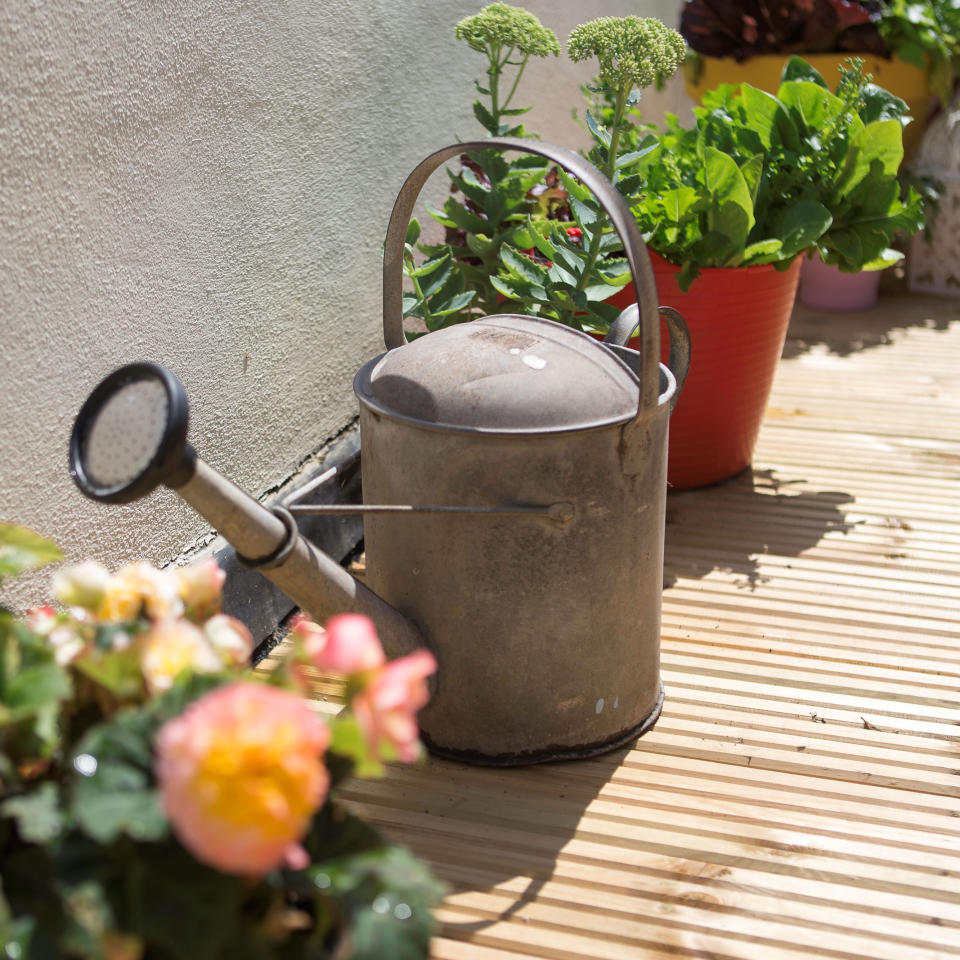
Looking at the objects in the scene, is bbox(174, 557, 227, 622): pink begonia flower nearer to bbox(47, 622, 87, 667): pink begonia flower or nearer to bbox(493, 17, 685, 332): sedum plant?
bbox(47, 622, 87, 667): pink begonia flower

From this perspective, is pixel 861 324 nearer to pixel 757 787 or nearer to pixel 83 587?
pixel 757 787

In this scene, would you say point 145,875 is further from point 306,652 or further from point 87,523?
point 87,523

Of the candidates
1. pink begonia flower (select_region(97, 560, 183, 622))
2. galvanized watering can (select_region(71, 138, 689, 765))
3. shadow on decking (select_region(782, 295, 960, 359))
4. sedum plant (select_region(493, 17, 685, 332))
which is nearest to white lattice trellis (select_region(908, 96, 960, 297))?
shadow on decking (select_region(782, 295, 960, 359))

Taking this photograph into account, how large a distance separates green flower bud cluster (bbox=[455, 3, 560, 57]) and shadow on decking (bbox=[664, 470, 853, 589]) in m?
1.13

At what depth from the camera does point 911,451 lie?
300 cm

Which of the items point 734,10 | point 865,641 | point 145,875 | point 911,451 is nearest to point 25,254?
point 145,875

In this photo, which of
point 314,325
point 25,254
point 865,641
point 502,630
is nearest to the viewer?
point 25,254

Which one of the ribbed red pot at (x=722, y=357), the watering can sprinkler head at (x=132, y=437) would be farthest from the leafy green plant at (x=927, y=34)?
the watering can sprinkler head at (x=132, y=437)

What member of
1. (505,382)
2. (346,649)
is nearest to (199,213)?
(505,382)

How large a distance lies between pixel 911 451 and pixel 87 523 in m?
2.32

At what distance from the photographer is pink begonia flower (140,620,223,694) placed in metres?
0.89

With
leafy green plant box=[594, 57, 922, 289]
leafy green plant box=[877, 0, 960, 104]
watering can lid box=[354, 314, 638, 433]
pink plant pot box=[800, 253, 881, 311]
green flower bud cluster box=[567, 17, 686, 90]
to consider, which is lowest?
pink plant pot box=[800, 253, 881, 311]

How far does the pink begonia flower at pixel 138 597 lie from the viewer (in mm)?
1006

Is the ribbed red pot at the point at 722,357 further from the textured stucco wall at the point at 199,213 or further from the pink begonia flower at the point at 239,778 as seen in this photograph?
the pink begonia flower at the point at 239,778
